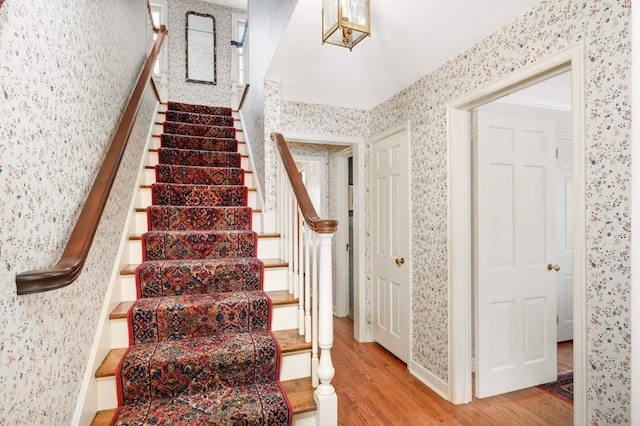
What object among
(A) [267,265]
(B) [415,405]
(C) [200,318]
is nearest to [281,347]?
(C) [200,318]

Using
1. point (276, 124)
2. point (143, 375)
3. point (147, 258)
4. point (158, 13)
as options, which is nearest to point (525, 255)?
point (276, 124)

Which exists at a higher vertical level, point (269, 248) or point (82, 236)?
point (82, 236)

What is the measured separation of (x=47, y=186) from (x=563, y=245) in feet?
13.6

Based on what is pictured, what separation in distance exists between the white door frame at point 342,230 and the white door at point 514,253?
1945 mm

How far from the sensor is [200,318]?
1.72 m

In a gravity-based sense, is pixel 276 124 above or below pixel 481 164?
above

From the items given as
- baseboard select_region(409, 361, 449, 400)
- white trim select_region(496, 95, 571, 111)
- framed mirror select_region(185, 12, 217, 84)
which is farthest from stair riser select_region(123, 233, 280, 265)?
framed mirror select_region(185, 12, 217, 84)

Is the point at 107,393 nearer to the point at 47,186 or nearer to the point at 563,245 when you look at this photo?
the point at 47,186

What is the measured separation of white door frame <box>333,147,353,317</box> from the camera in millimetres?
4086

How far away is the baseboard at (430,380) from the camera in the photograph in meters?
2.29

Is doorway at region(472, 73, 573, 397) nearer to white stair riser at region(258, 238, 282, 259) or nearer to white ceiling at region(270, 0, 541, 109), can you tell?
white ceiling at region(270, 0, 541, 109)

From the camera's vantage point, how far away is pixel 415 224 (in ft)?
8.72

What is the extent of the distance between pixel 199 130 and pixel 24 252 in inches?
→ 110

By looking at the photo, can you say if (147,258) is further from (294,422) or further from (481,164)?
(481,164)
